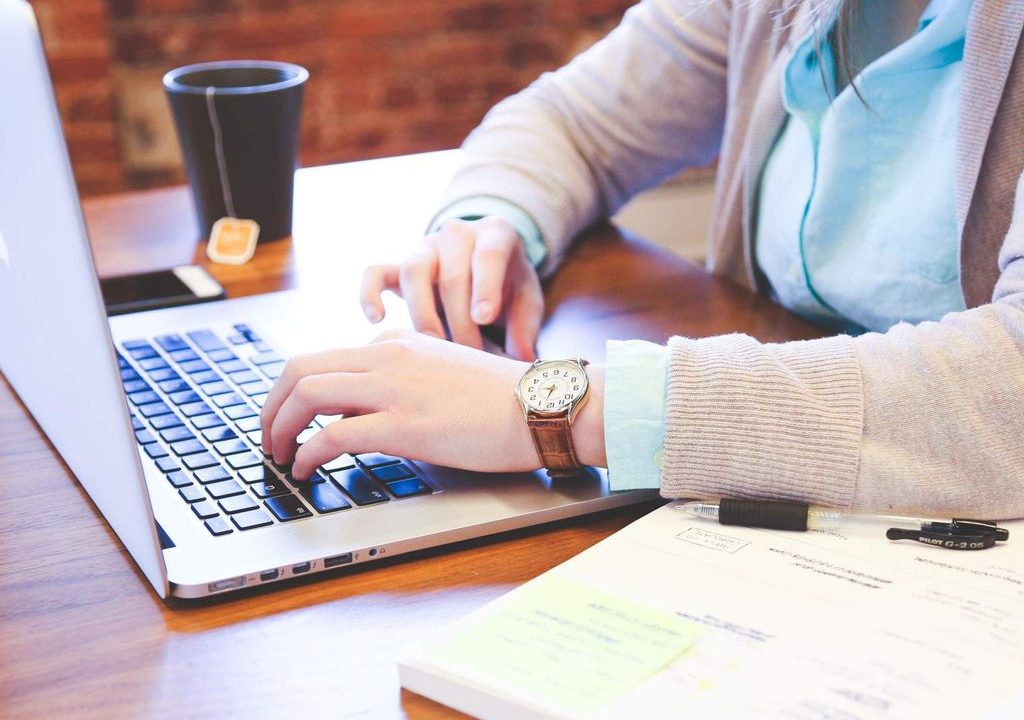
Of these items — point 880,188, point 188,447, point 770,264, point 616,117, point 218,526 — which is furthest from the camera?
point 616,117

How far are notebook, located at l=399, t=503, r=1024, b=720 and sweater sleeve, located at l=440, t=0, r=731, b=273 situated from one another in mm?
563

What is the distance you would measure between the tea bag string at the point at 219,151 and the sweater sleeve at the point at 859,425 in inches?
23.7

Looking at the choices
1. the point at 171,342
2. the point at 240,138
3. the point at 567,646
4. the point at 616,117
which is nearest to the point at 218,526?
the point at 567,646

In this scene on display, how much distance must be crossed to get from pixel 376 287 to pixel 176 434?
0.84 ft

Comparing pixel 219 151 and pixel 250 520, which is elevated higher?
pixel 219 151

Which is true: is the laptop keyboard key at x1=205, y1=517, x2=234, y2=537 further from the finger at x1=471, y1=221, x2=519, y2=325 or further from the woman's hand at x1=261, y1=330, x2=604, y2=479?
the finger at x1=471, y1=221, x2=519, y2=325

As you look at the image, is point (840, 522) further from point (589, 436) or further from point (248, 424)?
point (248, 424)

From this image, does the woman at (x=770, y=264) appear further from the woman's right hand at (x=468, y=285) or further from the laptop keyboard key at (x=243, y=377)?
the laptop keyboard key at (x=243, y=377)

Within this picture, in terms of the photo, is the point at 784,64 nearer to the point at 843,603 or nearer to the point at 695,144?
the point at 695,144

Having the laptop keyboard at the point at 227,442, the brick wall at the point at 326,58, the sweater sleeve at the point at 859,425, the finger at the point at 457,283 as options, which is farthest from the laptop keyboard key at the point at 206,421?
the brick wall at the point at 326,58

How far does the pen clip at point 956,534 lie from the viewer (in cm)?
62

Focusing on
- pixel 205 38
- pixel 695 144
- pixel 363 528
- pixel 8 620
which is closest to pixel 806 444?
pixel 363 528

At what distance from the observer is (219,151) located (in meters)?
1.14

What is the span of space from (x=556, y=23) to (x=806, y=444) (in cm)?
215
